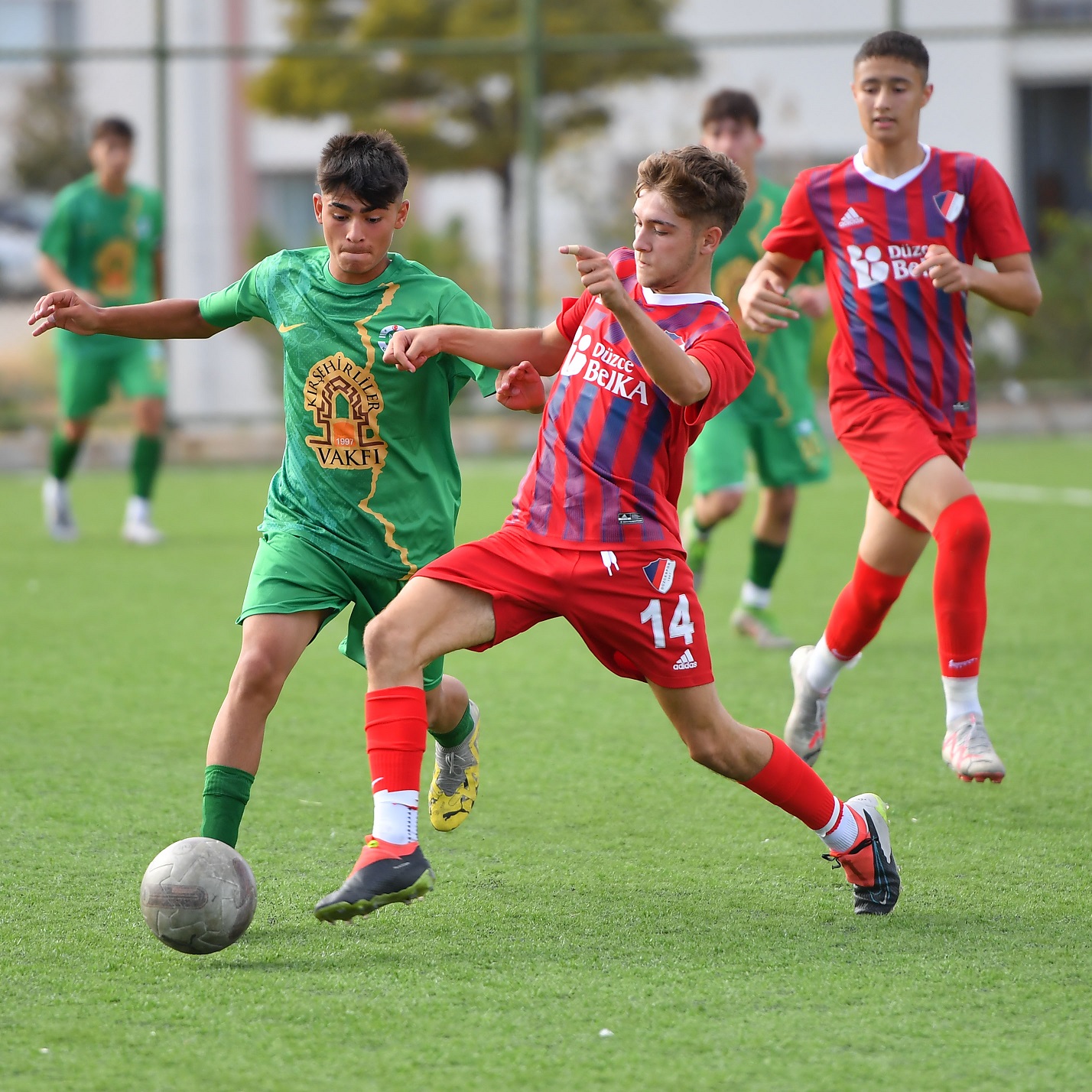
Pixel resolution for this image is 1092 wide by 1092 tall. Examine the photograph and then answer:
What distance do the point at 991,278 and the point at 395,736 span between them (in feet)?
7.23

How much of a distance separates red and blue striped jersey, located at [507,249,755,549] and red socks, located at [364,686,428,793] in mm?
474

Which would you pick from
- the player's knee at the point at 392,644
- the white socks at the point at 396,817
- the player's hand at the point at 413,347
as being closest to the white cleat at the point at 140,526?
the player's hand at the point at 413,347

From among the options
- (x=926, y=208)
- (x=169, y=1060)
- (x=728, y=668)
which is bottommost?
(x=728, y=668)

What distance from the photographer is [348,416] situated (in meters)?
3.92

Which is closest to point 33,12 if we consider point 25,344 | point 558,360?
point 25,344

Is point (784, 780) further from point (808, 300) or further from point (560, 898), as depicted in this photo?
point (808, 300)

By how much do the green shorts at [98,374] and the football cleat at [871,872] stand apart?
22.6 ft

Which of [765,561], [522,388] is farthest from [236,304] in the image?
[765,561]

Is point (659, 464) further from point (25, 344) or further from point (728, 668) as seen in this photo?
point (25, 344)

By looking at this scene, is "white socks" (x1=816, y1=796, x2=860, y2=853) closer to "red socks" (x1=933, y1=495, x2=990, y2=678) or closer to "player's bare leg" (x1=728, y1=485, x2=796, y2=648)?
"red socks" (x1=933, y1=495, x2=990, y2=678)

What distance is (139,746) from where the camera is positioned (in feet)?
17.0

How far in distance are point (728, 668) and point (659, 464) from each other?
294cm

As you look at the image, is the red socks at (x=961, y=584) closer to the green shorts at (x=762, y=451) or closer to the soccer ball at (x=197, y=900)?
the soccer ball at (x=197, y=900)

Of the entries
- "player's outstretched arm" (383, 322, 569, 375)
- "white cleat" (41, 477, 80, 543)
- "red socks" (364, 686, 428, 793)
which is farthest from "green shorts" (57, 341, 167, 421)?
"red socks" (364, 686, 428, 793)
